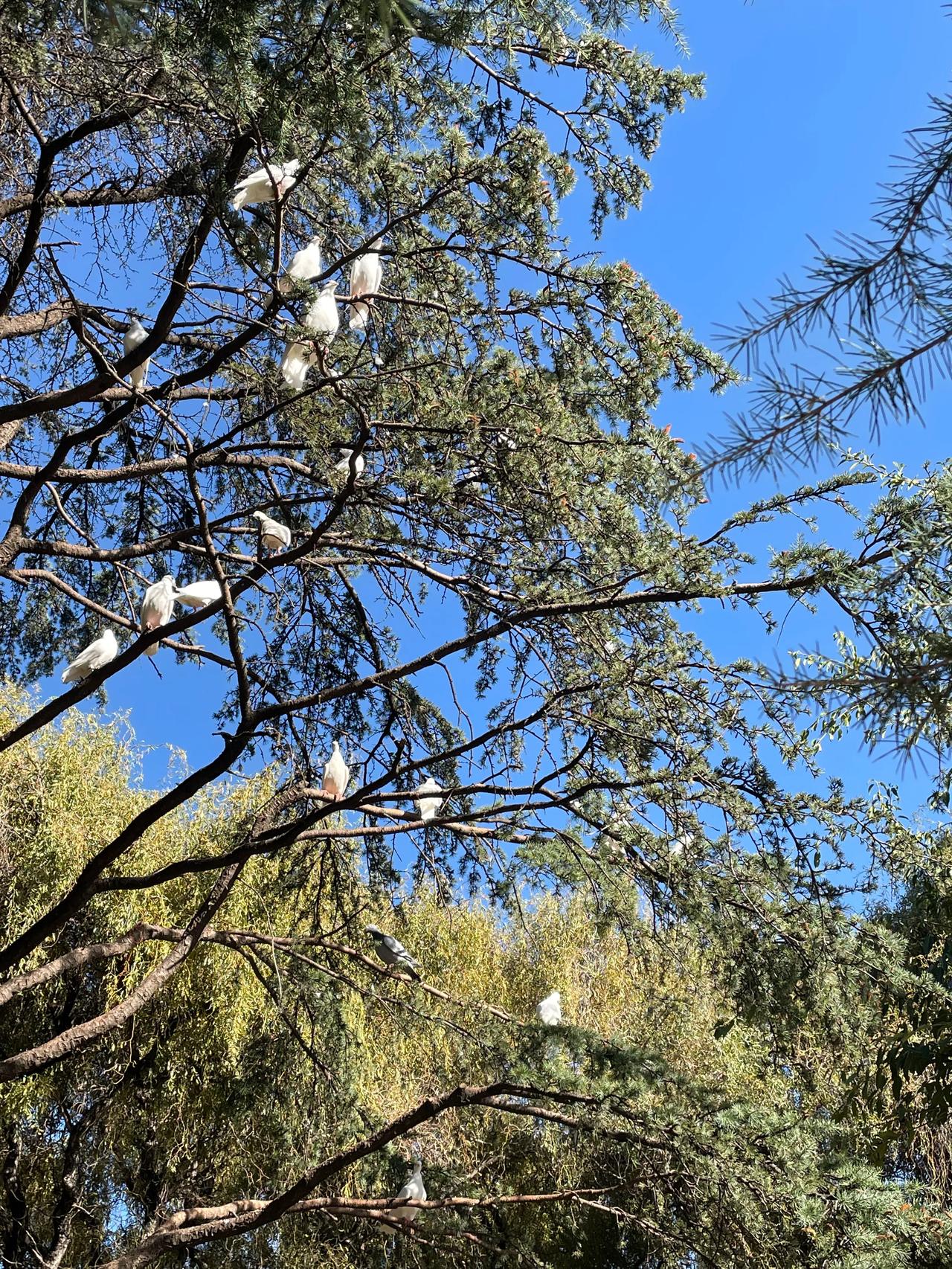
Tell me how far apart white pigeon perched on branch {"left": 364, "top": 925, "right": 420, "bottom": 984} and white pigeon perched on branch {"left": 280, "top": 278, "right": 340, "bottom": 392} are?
9.88 feet

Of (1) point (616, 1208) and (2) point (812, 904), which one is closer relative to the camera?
(2) point (812, 904)

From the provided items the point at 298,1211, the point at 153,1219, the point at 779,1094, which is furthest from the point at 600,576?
the point at 153,1219

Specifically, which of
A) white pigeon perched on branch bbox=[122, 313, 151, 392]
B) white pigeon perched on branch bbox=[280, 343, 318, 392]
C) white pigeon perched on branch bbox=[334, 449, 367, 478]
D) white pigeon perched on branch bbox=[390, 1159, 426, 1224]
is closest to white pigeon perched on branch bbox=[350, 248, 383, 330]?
white pigeon perched on branch bbox=[280, 343, 318, 392]

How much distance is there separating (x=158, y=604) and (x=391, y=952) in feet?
7.76

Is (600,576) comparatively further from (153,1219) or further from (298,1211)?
(153,1219)

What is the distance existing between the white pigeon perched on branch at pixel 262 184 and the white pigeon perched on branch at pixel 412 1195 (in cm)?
419

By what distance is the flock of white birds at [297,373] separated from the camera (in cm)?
364

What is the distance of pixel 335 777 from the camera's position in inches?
190

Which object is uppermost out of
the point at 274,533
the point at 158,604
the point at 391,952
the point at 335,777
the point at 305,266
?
the point at 305,266

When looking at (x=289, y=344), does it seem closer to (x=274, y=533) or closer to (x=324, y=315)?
(x=324, y=315)

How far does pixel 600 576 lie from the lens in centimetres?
417

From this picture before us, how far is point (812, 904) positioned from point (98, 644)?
9.97ft

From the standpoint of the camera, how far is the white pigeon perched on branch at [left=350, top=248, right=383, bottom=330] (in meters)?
4.28

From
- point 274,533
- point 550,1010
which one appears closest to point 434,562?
point 274,533
